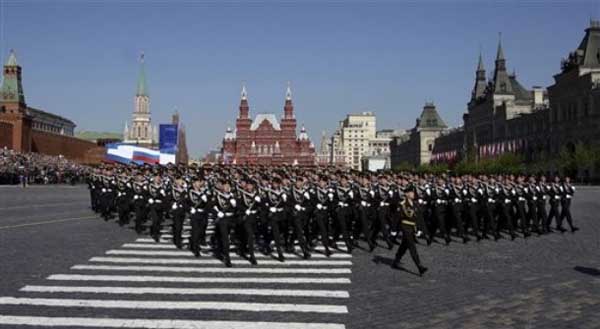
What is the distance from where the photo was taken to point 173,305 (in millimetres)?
8914

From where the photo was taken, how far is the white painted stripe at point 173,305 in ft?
28.6

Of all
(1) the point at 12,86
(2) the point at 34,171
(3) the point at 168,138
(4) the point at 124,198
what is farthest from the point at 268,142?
(4) the point at 124,198

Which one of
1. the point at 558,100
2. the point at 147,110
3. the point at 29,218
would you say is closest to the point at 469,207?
the point at 29,218

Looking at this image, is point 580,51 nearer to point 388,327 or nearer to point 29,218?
point 29,218

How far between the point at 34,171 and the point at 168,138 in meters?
19.8

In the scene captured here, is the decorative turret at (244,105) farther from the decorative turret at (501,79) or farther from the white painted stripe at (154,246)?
the white painted stripe at (154,246)

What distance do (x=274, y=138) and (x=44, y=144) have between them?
43136 millimetres

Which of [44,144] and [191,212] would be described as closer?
[191,212]

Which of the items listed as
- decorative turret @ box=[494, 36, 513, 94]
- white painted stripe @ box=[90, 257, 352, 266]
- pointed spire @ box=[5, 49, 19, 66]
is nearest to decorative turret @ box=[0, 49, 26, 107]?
pointed spire @ box=[5, 49, 19, 66]

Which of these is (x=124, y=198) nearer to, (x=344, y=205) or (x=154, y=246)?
(x=154, y=246)

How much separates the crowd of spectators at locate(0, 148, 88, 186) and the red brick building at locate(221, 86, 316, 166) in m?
51.6

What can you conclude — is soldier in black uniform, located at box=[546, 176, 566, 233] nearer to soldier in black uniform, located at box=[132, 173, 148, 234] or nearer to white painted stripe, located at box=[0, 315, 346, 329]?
soldier in black uniform, located at box=[132, 173, 148, 234]

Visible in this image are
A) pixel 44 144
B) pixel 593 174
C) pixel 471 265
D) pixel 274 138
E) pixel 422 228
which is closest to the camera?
pixel 471 265

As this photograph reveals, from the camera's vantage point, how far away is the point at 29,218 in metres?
22.1
